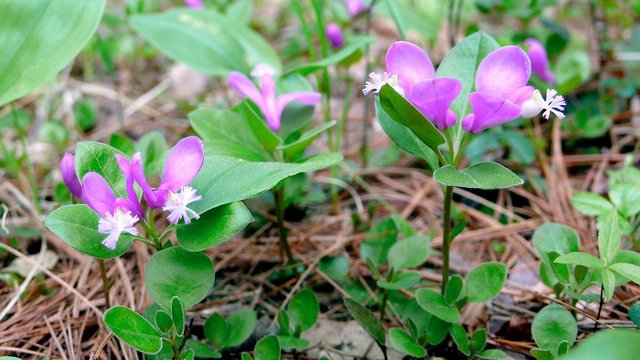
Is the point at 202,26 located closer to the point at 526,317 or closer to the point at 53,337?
the point at 53,337

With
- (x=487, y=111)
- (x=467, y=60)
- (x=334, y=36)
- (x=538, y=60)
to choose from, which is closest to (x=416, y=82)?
(x=487, y=111)

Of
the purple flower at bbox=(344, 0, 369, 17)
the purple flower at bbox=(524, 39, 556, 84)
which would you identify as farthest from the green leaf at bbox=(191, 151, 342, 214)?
the purple flower at bbox=(344, 0, 369, 17)

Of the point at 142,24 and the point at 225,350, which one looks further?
the point at 142,24

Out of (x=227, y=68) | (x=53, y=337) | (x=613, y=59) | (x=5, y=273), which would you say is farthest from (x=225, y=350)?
(x=613, y=59)

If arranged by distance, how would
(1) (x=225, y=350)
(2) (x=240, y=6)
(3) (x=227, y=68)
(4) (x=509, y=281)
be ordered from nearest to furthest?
(1) (x=225, y=350) < (4) (x=509, y=281) < (3) (x=227, y=68) < (2) (x=240, y=6)

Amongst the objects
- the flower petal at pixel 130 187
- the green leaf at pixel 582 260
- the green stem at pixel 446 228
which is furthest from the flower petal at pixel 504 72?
the flower petal at pixel 130 187

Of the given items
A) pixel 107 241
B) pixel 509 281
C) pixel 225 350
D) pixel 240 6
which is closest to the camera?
pixel 107 241

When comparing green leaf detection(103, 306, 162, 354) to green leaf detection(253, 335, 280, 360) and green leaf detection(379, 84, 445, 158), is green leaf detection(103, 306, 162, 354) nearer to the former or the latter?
green leaf detection(253, 335, 280, 360)
